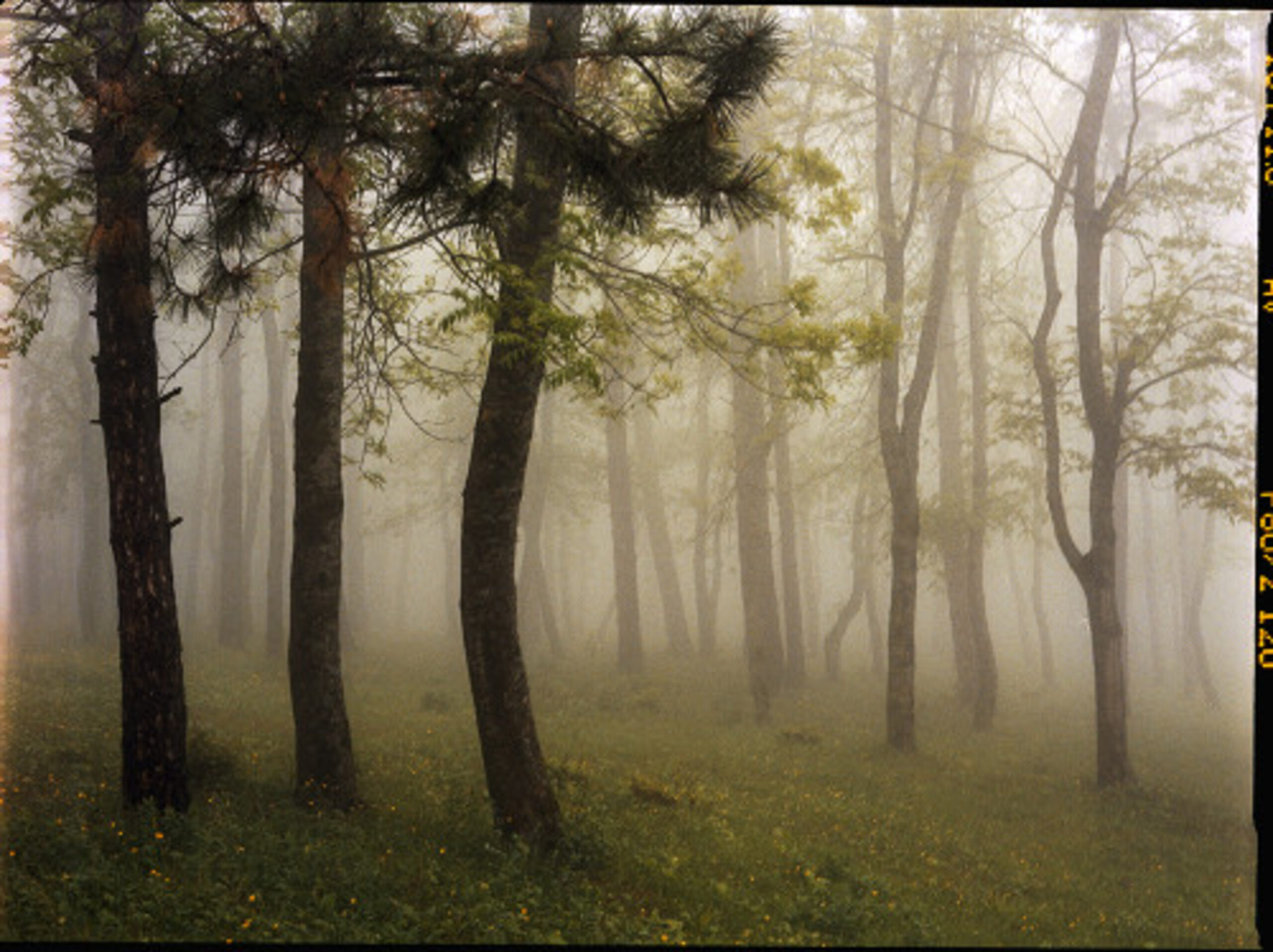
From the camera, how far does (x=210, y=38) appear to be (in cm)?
581

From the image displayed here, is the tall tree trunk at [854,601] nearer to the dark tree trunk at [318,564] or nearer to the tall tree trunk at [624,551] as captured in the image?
the tall tree trunk at [624,551]

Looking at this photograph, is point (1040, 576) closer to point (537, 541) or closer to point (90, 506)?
point (537, 541)

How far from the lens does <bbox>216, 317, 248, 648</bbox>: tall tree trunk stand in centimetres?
2192

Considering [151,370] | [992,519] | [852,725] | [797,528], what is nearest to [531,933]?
[151,370]

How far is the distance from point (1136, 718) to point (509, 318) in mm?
18130

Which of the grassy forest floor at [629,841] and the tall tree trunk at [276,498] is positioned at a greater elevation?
the tall tree trunk at [276,498]

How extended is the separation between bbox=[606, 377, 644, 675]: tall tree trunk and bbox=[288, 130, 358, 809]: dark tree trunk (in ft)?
37.1

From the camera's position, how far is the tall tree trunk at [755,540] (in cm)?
1630

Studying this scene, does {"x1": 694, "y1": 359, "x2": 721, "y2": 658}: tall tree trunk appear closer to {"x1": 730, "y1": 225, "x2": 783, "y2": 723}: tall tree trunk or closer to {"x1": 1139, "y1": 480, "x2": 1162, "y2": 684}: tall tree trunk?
{"x1": 730, "y1": 225, "x2": 783, "y2": 723}: tall tree trunk

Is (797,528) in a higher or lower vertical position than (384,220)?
lower

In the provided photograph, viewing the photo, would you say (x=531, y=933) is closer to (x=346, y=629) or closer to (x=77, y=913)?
(x=77, y=913)

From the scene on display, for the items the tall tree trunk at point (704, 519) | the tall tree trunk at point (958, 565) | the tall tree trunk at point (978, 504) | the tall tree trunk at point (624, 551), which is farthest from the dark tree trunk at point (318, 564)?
the tall tree trunk at point (704, 519)

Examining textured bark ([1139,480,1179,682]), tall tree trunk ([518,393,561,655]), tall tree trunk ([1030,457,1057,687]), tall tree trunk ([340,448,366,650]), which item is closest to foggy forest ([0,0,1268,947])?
tall tree trunk ([1030,457,1057,687])

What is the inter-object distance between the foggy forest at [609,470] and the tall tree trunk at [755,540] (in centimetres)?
11
